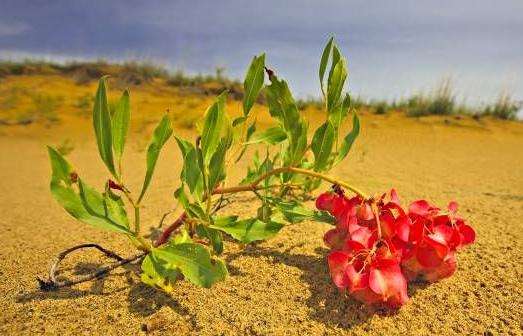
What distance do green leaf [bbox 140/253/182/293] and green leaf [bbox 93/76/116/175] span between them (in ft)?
0.68

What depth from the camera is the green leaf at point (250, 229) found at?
1.10 m

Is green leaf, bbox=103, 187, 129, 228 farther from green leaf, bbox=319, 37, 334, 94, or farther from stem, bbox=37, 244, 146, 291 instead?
green leaf, bbox=319, 37, 334, 94

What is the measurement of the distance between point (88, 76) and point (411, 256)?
36.6ft

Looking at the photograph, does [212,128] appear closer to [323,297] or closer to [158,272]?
[158,272]

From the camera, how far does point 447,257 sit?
3.46 feet

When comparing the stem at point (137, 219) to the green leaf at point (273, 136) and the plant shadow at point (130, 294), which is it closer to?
the plant shadow at point (130, 294)

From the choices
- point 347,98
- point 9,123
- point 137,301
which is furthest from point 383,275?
point 9,123

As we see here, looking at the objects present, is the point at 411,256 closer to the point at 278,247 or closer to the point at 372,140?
the point at 278,247

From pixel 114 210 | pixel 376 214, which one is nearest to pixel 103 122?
pixel 114 210

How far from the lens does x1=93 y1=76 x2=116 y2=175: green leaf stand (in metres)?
0.97

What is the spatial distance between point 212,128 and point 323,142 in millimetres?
249

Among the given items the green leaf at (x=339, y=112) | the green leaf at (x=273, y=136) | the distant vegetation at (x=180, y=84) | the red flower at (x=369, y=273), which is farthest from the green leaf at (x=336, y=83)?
the distant vegetation at (x=180, y=84)

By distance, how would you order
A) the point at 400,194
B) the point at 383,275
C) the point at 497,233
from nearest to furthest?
1. the point at 383,275
2. the point at 497,233
3. the point at 400,194

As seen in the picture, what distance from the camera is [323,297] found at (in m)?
1.11
